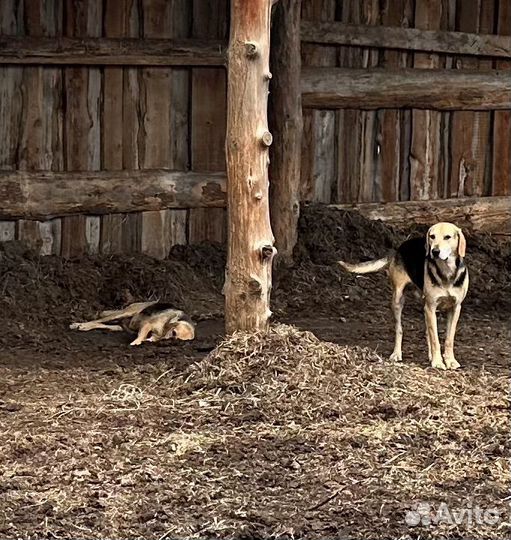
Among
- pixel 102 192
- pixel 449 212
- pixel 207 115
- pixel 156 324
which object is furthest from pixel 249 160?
pixel 449 212

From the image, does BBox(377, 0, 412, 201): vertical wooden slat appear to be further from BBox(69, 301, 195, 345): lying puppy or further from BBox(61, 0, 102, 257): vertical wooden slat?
BBox(69, 301, 195, 345): lying puppy

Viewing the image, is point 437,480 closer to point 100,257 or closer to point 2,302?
point 2,302

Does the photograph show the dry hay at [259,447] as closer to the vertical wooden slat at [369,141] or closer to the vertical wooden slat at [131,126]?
the vertical wooden slat at [131,126]

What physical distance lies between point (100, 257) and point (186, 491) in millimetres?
5520

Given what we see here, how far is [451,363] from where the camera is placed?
28.7ft

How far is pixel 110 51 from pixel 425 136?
400 cm

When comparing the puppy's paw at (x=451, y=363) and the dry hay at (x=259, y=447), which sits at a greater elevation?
the dry hay at (x=259, y=447)

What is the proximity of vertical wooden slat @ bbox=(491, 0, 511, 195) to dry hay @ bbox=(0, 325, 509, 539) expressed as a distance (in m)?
6.51

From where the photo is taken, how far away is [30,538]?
5.45 metres

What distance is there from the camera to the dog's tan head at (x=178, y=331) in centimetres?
956

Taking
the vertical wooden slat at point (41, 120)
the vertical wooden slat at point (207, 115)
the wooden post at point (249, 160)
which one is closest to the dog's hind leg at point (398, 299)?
the wooden post at point (249, 160)

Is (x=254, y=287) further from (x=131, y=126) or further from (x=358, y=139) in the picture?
(x=358, y=139)

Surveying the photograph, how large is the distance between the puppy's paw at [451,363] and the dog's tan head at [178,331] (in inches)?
78.9

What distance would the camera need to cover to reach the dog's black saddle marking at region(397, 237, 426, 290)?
891 cm
